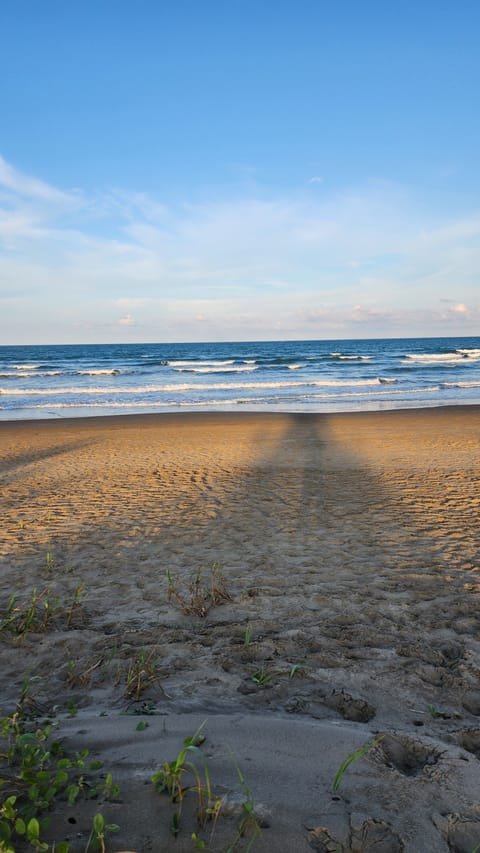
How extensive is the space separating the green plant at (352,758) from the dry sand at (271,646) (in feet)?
0.10

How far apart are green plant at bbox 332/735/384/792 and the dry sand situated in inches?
1.2

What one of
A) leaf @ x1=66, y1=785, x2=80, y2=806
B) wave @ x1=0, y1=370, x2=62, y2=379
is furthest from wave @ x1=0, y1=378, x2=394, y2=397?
leaf @ x1=66, y1=785, x2=80, y2=806

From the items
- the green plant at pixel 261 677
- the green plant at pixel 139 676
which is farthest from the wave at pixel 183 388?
the green plant at pixel 261 677

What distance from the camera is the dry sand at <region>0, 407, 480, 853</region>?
6.66 ft

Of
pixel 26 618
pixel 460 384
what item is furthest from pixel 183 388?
pixel 26 618

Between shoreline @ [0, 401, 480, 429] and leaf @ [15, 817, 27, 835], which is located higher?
shoreline @ [0, 401, 480, 429]

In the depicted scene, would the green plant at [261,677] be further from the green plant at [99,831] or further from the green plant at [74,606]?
the green plant at [74,606]

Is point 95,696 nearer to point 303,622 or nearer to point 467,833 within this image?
point 303,622

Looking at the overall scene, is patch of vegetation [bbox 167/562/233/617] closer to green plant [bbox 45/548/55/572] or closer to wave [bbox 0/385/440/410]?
green plant [bbox 45/548/55/572]

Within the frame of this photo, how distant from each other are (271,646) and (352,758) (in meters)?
1.42

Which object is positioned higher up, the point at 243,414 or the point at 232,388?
the point at 232,388

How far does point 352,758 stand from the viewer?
215 cm

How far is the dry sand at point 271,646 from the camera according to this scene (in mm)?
2031

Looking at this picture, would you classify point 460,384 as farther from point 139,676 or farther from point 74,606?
point 139,676
